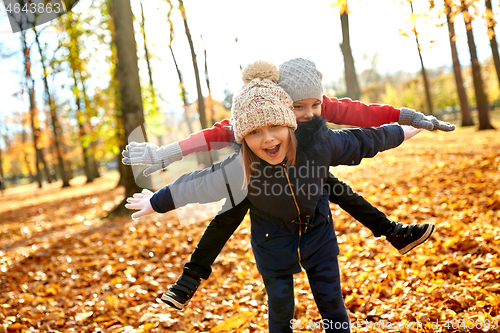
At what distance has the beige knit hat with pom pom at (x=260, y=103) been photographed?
75.2 inches

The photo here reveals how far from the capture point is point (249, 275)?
418cm

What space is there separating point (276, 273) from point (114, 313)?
2.24 metres

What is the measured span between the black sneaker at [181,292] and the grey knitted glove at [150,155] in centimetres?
86

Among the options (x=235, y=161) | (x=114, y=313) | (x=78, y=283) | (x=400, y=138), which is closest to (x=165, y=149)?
(x=235, y=161)

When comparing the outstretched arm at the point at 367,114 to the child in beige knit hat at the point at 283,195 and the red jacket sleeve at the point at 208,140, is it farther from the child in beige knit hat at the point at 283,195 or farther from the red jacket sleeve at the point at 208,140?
the red jacket sleeve at the point at 208,140

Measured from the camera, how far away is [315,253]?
2.16 m

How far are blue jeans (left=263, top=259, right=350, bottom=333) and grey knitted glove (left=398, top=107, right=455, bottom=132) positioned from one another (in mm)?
1078

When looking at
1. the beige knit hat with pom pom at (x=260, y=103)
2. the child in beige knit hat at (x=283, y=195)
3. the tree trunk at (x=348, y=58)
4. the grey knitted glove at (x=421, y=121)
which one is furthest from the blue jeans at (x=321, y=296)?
the tree trunk at (x=348, y=58)

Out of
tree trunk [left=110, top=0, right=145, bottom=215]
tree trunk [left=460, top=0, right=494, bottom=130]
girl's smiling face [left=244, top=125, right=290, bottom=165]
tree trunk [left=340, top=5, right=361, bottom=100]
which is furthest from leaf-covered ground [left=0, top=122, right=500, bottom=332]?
tree trunk [left=460, top=0, right=494, bottom=130]

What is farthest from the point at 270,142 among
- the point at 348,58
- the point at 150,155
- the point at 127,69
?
the point at 348,58

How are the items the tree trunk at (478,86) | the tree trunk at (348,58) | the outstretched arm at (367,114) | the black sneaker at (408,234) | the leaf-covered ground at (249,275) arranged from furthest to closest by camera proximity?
the tree trunk at (478,86), the tree trunk at (348,58), the leaf-covered ground at (249,275), the black sneaker at (408,234), the outstretched arm at (367,114)

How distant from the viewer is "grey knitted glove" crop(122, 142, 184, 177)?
6.45 ft

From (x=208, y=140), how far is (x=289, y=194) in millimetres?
645

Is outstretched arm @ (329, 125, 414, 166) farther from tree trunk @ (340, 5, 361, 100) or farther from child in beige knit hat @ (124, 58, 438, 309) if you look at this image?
tree trunk @ (340, 5, 361, 100)
